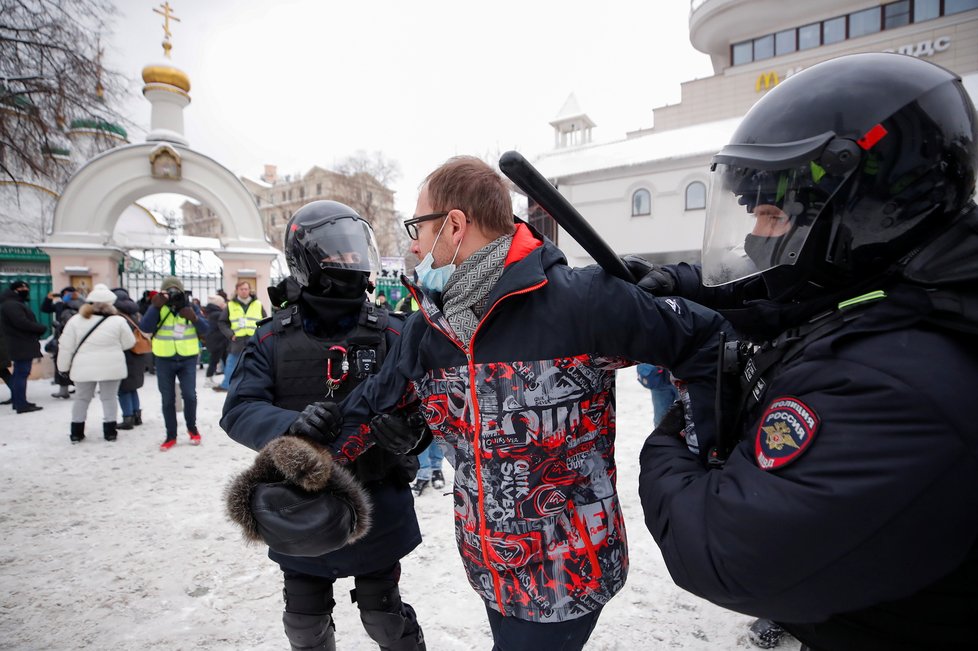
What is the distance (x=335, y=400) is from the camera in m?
2.28

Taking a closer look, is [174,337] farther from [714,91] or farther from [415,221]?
[714,91]

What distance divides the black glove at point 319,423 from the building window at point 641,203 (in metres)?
18.8

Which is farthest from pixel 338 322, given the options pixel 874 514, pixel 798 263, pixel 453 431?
pixel 874 514

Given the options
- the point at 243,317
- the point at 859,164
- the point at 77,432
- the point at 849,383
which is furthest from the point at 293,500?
the point at 243,317

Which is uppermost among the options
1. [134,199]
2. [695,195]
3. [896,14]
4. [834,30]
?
[834,30]

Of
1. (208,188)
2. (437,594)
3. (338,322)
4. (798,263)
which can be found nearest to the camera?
(798,263)

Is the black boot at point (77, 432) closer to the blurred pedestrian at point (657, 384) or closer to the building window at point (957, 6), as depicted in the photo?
the blurred pedestrian at point (657, 384)

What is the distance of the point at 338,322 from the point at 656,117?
2356 cm

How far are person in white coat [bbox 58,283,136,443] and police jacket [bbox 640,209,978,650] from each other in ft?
25.1

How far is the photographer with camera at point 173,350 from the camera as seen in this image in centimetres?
641

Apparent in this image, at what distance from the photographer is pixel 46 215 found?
77.3 feet

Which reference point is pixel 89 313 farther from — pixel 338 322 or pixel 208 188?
pixel 208 188

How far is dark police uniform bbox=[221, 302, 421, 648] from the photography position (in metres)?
2.16

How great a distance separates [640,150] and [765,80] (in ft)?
16.7
